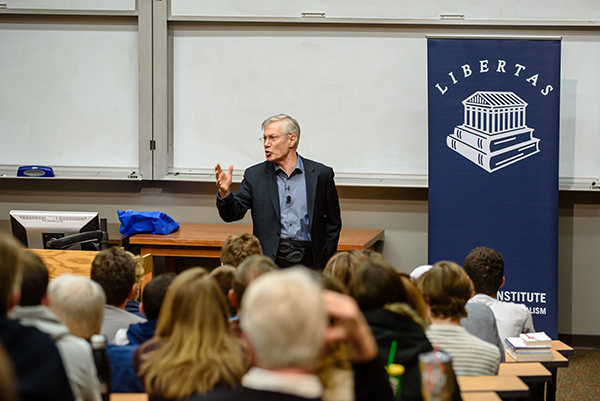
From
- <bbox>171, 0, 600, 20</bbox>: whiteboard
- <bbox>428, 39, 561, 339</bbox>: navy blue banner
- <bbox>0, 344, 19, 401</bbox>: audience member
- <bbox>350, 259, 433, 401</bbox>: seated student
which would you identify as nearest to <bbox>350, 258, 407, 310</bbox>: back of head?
<bbox>350, 259, 433, 401</bbox>: seated student

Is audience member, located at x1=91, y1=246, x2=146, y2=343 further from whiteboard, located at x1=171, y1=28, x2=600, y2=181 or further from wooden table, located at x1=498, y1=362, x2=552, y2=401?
whiteboard, located at x1=171, y1=28, x2=600, y2=181

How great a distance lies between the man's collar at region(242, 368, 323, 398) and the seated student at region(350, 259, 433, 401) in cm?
65

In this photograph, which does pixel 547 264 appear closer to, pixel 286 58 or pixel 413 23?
pixel 413 23

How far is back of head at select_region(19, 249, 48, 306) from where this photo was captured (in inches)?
64.1

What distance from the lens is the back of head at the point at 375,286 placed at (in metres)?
1.66

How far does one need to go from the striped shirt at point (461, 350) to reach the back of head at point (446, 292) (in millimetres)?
66

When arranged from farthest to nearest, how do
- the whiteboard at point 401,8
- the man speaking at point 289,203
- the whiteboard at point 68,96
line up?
the whiteboard at point 68,96, the whiteboard at point 401,8, the man speaking at point 289,203

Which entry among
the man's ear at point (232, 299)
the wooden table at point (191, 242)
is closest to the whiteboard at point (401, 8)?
the wooden table at point (191, 242)

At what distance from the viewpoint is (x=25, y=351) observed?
1.22 meters

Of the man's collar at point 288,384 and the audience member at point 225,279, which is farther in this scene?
the audience member at point 225,279

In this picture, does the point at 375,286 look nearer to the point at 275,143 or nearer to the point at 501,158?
the point at 275,143

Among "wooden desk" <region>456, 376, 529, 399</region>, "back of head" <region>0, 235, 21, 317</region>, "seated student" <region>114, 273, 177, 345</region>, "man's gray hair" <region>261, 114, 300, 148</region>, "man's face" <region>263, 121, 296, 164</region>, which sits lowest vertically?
"wooden desk" <region>456, 376, 529, 399</region>

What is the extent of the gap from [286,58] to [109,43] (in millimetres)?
1570

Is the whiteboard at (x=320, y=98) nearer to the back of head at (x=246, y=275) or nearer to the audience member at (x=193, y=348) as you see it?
the back of head at (x=246, y=275)
